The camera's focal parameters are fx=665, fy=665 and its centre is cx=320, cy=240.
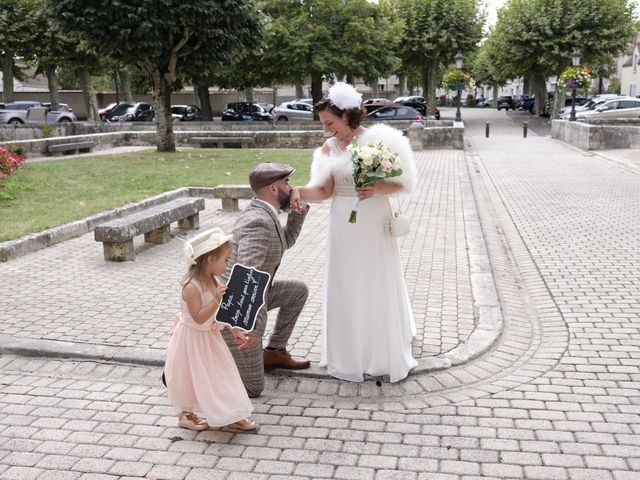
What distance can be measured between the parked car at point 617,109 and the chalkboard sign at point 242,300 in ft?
117

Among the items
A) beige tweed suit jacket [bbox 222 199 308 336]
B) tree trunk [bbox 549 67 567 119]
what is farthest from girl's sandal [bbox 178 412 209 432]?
tree trunk [bbox 549 67 567 119]

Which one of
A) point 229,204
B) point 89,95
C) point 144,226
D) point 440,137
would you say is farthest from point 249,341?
point 89,95

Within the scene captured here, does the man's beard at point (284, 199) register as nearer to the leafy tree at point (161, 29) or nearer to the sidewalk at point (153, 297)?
the sidewalk at point (153, 297)

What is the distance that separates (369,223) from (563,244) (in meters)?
5.51

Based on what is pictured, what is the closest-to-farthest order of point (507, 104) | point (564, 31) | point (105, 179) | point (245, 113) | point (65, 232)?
point (65, 232)
point (105, 179)
point (245, 113)
point (564, 31)
point (507, 104)

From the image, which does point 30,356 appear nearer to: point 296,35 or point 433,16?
point 296,35

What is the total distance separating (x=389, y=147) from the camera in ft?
15.5

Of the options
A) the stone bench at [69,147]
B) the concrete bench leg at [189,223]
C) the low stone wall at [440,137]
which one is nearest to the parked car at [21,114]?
the stone bench at [69,147]

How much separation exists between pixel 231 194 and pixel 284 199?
7.42 metres

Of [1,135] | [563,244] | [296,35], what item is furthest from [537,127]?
[563,244]

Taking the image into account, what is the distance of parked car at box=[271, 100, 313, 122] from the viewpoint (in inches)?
1518

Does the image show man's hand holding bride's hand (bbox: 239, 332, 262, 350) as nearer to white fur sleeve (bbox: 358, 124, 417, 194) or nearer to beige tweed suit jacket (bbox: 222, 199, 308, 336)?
beige tweed suit jacket (bbox: 222, 199, 308, 336)

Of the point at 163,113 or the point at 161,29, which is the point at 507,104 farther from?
the point at 161,29

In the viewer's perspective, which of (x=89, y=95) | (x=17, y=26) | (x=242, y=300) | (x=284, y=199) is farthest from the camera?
(x=89, y=95)
